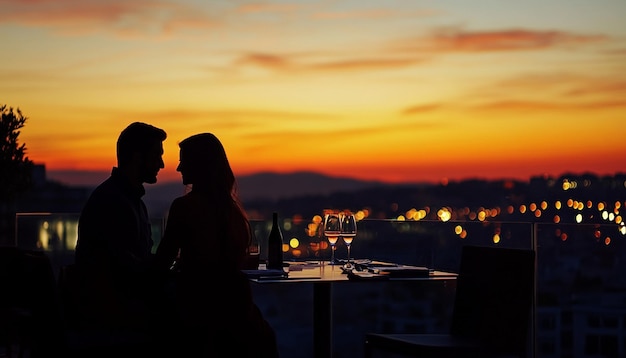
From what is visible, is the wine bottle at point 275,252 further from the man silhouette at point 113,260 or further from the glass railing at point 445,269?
the man silhouette at point 113,260

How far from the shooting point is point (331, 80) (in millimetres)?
13883

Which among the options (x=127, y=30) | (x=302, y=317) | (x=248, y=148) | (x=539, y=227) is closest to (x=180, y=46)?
(x=127, y=30)

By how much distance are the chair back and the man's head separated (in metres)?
1.58

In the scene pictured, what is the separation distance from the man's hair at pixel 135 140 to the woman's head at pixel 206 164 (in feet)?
1.76

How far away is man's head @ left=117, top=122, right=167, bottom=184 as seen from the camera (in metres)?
4.03

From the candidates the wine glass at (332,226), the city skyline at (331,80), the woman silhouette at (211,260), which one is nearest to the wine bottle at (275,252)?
the wine glass at (332,226)

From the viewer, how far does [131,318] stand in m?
3.82

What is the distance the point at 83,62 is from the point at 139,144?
8.98 meters

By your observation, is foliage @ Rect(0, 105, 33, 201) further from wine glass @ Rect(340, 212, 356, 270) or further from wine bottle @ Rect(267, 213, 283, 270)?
wine glass @ Rect(340, 212, 356, 270)

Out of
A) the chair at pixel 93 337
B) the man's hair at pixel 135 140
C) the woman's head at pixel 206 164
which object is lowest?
the chair at pixel 93 337

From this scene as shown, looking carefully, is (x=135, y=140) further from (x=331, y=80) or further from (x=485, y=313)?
(x=331, y=80)

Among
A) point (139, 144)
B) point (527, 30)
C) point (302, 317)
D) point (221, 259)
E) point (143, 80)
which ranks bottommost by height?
point (302, 317)

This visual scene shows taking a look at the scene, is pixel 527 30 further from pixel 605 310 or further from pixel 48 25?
pixel 605 310

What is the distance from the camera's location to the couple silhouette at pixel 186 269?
347 centimetres
